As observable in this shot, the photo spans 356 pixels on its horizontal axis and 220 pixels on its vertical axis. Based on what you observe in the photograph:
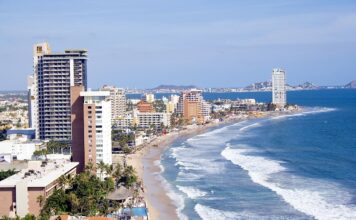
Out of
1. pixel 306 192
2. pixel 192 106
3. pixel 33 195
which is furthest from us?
pixel 192 106

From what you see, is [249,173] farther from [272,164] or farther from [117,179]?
[117,179]

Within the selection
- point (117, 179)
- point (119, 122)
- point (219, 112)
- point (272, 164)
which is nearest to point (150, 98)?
point (219, 112)

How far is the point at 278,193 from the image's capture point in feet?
151

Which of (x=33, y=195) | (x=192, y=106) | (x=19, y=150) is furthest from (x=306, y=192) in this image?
(x=192, y=106)

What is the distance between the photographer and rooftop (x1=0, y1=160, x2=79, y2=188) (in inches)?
1596

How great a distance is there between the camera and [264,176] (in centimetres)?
5366

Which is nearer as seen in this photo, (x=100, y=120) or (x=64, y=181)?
(x=64, y=181)

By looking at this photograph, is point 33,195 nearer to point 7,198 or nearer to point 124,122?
point 7,198

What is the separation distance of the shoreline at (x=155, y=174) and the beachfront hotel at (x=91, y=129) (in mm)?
5200

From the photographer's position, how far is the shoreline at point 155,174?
43.2m

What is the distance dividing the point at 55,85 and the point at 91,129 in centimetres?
2283

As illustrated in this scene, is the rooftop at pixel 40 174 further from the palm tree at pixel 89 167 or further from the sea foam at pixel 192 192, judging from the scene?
the sea foam at pixel 192 192

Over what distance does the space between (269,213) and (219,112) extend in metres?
110

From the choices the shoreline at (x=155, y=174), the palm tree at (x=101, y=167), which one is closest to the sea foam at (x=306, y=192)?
the shoreline at (x=155, y=174)
